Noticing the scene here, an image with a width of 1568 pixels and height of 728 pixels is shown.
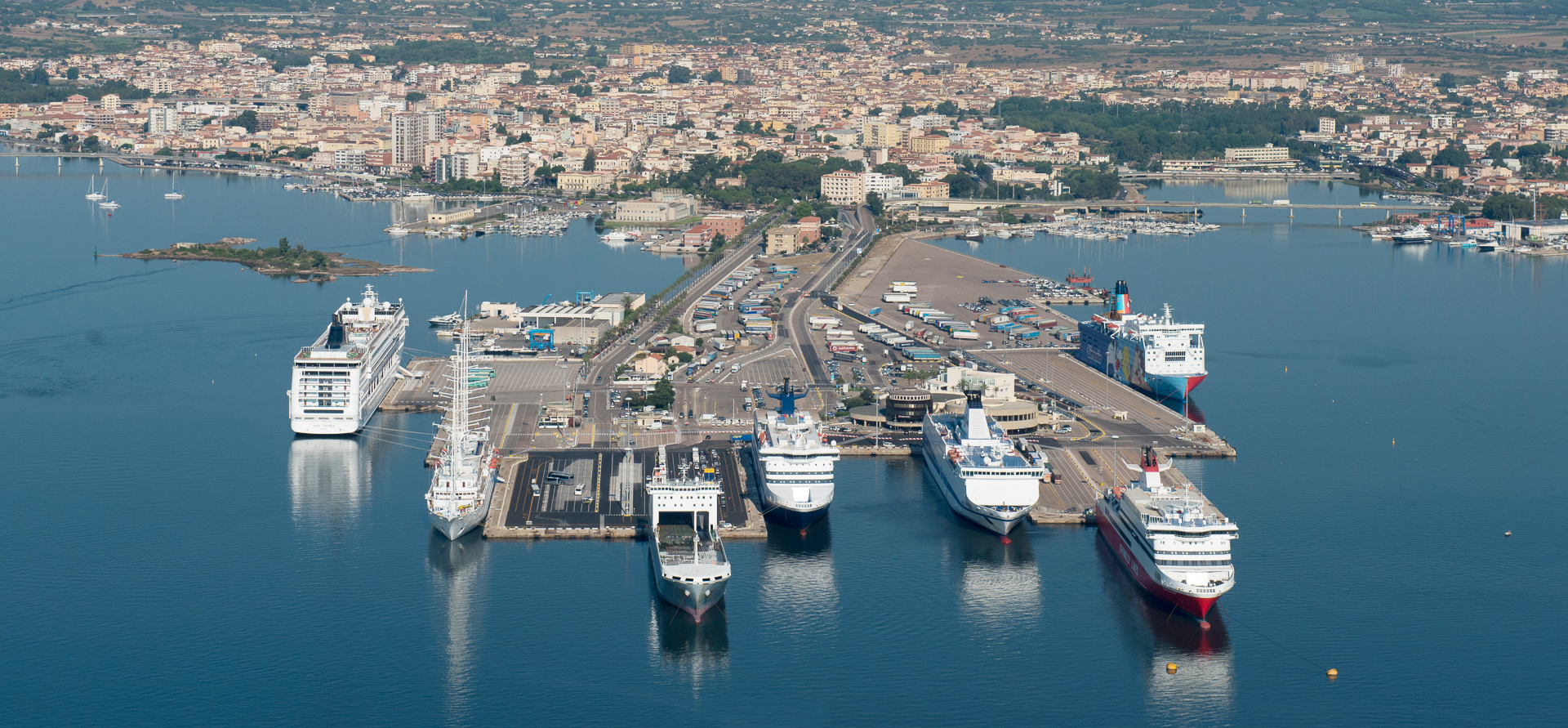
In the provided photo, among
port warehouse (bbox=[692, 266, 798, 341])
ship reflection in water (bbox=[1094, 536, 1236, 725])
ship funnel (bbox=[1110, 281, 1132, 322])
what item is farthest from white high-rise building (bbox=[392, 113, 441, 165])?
ship reflection in water (bbox=[1094, 536, 1236, 725])

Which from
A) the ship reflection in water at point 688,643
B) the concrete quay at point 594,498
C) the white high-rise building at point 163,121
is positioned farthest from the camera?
the white high-rise building at point 163,121

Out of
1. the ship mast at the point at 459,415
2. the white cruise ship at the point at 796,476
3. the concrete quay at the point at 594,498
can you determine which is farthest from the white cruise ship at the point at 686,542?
the ship mast at the point at 459,415

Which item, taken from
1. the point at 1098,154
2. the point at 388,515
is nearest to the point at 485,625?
the point at 388,515

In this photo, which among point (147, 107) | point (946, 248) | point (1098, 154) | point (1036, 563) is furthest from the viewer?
point (147, 107)

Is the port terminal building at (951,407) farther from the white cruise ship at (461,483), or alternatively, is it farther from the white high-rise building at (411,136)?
the white high-rise building at (411,136)

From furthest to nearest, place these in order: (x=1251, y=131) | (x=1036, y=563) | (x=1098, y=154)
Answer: (x=1251, y=131)
(x=1098, y=154)
(x=1036, y=563)

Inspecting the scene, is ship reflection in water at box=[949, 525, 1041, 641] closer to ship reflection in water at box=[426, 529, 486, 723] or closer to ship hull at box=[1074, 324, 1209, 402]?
ship reflection in water at box=[426, 529, 486, 723]

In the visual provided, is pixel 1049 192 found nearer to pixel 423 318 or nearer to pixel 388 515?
pixel 423 318
